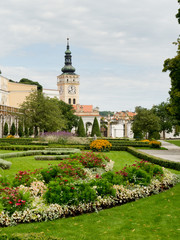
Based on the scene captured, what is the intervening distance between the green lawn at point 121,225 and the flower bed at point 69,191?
8.9 inches

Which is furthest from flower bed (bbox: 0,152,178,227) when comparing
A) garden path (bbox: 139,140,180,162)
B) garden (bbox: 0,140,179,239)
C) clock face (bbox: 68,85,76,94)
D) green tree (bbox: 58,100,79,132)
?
clock face (bbox: 68,85,76,94)

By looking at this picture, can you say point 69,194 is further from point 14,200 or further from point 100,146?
point 100,146

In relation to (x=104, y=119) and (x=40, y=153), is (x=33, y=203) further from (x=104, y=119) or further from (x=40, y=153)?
(x=104, y=119)

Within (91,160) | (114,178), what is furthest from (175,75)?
(114,178)

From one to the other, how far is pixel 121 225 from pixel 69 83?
105736 millimetres

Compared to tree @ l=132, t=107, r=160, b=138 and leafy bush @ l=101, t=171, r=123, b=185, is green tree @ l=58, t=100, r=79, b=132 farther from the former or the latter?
leafy bush @ l=101, t=171, r=123, b=185

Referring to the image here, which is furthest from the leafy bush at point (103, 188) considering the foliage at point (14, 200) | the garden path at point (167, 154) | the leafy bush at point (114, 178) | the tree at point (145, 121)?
the tree at point (145, 121)

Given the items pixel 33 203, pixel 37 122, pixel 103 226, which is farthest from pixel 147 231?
pixel 37 122

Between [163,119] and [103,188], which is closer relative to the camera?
[103,188]

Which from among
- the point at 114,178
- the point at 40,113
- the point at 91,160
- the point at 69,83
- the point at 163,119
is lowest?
the point at 114,178

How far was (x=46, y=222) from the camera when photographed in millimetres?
6336

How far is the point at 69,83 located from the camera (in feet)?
363

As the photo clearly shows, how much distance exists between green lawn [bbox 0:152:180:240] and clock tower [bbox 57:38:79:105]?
339 ft

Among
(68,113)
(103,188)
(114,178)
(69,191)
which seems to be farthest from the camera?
(68,113)
